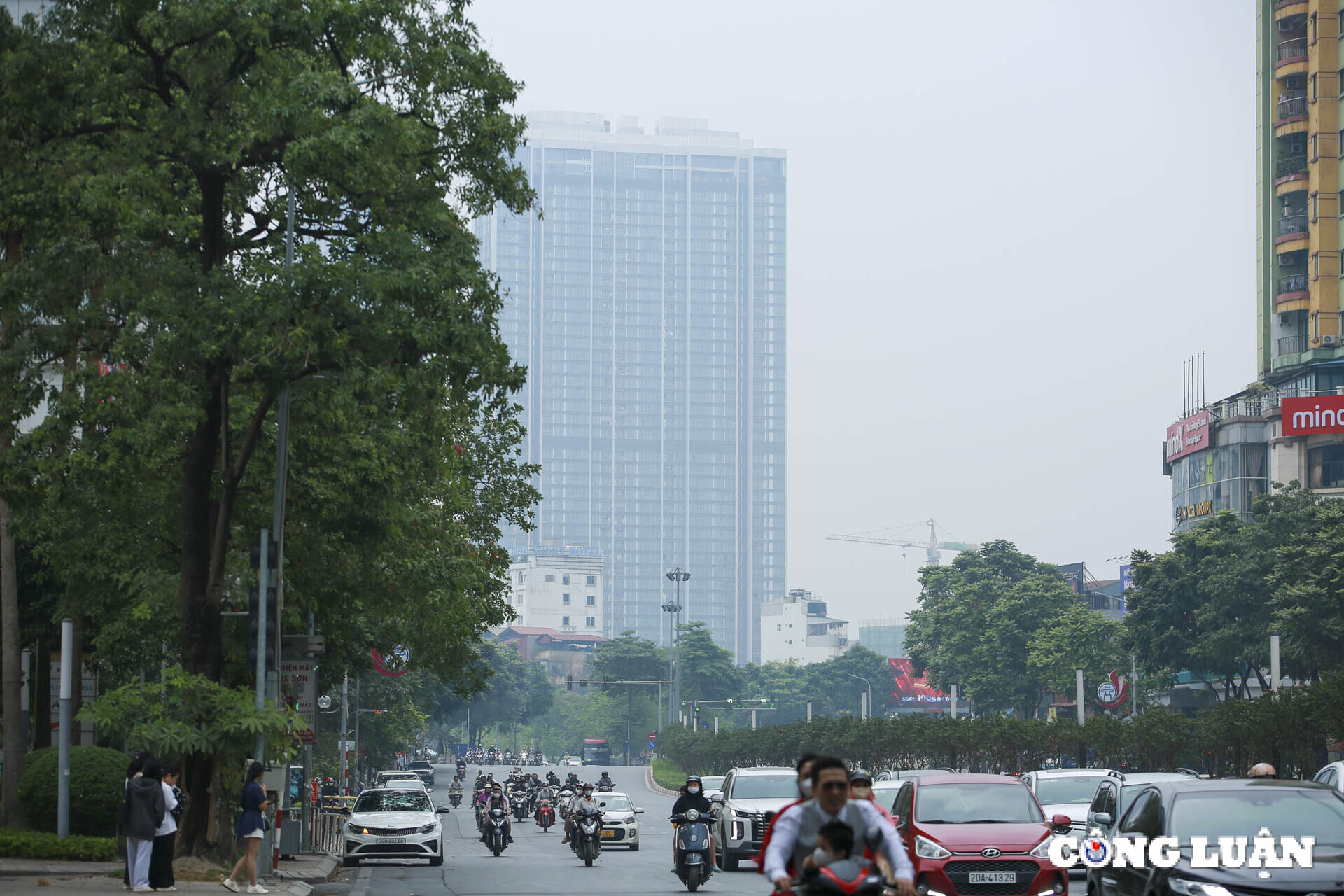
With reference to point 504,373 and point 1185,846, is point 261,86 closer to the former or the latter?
point 504,373

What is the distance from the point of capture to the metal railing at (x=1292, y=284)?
85688 millimetres

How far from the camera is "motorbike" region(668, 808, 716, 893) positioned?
23188 millimetres

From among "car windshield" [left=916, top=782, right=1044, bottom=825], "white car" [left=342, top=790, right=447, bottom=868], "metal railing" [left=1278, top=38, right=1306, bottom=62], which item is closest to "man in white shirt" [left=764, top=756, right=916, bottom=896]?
"car windshield" [left=916, top=782, right=1044, bottom=825]

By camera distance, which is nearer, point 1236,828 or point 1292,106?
point 1236,828

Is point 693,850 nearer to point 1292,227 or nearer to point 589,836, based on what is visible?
point 589,836

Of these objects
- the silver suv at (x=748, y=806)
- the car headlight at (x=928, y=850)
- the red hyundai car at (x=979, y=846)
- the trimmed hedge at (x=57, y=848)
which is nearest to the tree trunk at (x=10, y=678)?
the trimmed hedge at (x=57, y=848)

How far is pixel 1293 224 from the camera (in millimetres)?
86312

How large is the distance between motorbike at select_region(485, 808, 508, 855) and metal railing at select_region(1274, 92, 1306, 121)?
65710 millimetres

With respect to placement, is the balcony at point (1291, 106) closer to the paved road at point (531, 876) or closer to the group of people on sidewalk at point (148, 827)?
the paved road at point (531, 876)

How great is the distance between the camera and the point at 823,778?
8.97m

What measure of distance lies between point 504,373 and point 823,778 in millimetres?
13750

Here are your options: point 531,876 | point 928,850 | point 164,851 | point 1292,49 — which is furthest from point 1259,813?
point 1292,49

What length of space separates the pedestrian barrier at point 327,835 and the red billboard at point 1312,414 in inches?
2042

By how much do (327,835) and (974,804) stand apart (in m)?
28.2
